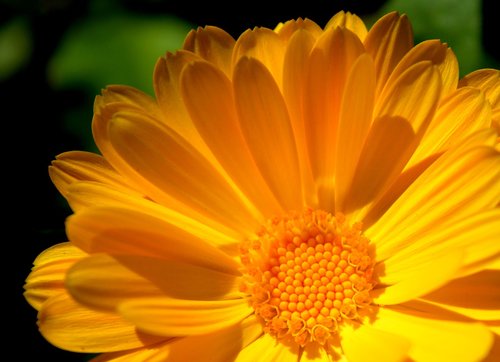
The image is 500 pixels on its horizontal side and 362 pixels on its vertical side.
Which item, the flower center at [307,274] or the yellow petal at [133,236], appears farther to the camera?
the flower center at [307,274]

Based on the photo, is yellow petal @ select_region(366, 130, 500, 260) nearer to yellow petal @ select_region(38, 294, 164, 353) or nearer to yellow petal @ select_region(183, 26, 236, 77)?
yellow petal @ select_region(183, 26, 236, 77)

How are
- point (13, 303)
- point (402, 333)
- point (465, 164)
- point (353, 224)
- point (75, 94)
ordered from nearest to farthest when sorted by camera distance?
point (465, 164) → point (402, 333) → point (353, 224) → point (13, 303) → point (75, 94)

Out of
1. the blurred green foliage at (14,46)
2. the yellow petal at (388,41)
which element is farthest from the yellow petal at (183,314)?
the blurred green foliage at (14,46)

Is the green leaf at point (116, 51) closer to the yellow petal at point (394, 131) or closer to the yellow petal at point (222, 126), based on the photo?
the yellow petal at point (222, 126)

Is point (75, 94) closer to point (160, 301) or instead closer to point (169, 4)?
point (169, 4)

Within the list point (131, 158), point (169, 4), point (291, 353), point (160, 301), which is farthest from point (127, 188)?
point (169, 4)

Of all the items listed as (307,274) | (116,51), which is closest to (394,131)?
(307,274)

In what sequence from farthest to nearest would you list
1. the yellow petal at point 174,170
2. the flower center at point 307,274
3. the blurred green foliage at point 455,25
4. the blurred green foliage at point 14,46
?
the blurred green foliage at point 14,46
the blurred green foliage at point 455,25
the flower center at point 307,274
the yellow petal at point 174,170

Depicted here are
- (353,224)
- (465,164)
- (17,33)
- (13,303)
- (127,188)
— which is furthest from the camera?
(17,33)
